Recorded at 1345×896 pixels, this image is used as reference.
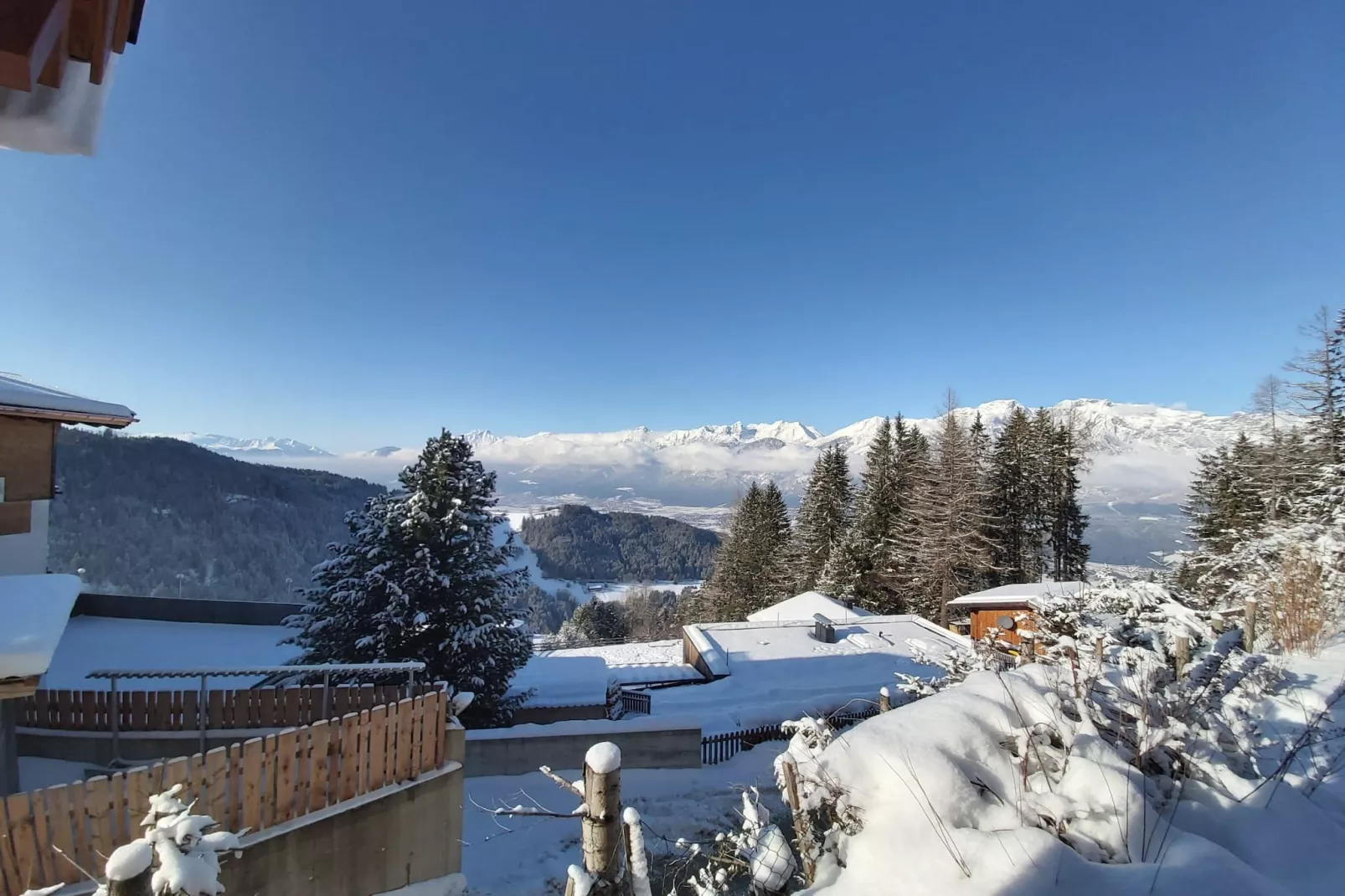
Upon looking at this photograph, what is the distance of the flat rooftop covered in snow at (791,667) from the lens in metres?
13.6

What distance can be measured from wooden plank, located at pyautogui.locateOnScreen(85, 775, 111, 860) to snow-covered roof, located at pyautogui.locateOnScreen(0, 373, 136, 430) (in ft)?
19.1

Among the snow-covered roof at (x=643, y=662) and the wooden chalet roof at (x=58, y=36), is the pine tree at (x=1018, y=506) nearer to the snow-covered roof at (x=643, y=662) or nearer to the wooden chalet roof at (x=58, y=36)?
the snow-covered roof at (x=643, y=662)

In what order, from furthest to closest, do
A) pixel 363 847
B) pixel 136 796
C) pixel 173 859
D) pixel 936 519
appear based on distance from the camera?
pixel 936 519 → pixel 363 847 → pixel 136 796 → pixel 173 859

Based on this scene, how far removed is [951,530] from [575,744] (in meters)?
21.1

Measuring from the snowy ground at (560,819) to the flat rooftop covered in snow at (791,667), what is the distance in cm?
244

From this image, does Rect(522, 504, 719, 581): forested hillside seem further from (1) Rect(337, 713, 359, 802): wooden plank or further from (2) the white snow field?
(2) the white snow field

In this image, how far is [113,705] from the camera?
6398 millimetres

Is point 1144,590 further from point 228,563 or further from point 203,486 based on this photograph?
point 203,486

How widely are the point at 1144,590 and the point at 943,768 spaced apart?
3349 millimetres

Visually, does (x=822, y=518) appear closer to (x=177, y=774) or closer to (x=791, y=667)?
(x=791, y=667)

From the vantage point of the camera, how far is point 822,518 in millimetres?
35000

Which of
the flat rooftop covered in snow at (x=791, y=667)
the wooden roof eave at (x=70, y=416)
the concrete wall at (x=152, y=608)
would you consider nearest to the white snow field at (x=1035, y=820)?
the flat rooftop covered in snow at (x=791, y=667)

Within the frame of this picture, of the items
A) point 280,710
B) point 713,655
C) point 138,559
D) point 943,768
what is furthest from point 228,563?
point 943,768

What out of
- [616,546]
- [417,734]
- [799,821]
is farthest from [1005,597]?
[616,546]
